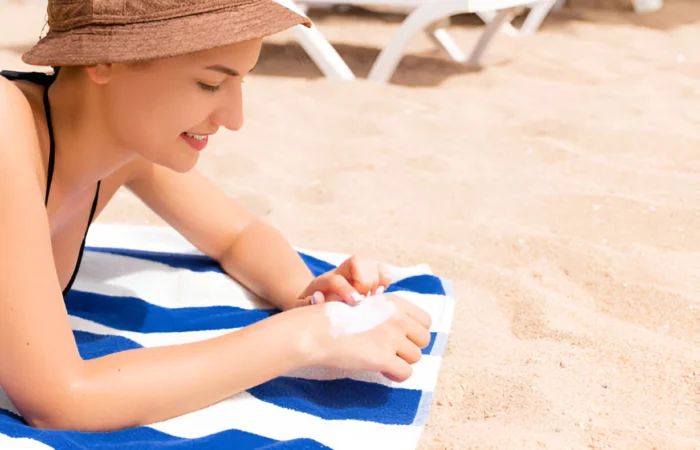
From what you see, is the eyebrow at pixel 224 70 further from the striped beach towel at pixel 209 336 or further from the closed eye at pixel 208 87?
the striped beach towel at pixel 209 336

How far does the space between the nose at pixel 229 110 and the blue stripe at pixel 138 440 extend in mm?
535

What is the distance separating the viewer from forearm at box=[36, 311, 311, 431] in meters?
1.31

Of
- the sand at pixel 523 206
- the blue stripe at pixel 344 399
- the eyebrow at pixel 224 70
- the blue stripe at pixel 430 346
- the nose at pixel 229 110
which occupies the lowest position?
the sand at pixel 523 206

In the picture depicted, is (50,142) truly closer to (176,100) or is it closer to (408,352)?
(176,100)

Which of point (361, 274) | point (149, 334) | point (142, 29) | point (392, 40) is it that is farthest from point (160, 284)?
point (392, 40)

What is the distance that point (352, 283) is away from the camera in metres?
1.64

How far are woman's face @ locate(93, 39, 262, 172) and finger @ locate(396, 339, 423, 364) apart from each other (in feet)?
1.69

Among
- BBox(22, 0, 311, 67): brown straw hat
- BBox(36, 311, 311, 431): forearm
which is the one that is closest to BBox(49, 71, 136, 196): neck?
BBox(22, 0, 311, 67): brown straw hat

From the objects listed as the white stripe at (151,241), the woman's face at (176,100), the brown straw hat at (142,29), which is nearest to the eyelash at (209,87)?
the woman's face at (176,100)

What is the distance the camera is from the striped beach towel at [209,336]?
1398mm

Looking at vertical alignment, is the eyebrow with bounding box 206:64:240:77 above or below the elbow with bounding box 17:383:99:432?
above

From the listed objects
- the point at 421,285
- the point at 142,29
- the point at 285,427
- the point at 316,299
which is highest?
the point at 142,29

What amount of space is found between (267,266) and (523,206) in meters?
1.00

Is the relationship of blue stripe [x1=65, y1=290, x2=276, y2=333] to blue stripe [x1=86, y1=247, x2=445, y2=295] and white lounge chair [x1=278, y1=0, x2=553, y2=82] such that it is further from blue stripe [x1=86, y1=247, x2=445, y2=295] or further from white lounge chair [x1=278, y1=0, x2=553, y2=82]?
white lounge chair [x1=278, y1=0, x2=553, y2=82]
